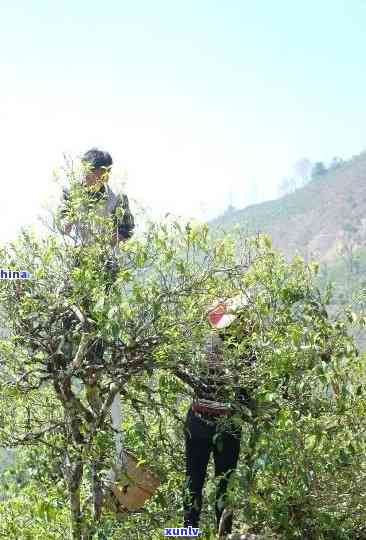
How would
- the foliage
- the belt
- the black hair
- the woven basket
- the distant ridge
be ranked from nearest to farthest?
the foliage < the black hair < the belt < the woven basket < the distant ridge

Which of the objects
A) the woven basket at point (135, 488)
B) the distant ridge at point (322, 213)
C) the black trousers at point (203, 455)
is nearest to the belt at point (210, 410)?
the black trousers at point (203, 455)

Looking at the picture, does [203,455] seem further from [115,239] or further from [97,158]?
[97,158]

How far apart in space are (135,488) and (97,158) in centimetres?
157

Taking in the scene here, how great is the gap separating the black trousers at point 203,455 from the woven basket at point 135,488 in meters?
0.18

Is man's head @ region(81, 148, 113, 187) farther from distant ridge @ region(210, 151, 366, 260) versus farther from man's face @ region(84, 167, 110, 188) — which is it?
distant ridge @ region(210, 151, 366, 260)

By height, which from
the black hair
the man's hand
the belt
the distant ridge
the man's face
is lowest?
the belt

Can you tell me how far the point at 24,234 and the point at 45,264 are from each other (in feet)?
0.50

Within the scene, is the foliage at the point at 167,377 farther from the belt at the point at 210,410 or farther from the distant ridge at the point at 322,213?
the distant ridge at the point at 322,213

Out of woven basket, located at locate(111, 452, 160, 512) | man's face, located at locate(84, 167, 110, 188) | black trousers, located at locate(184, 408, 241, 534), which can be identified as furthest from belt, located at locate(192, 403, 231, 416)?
man's face, located at locate(84, 167, 110, 188)

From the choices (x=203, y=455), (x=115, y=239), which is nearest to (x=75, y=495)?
(x=203, y=455)

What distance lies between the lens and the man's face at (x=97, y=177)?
2930 millimetres

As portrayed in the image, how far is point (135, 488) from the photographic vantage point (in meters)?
3.46

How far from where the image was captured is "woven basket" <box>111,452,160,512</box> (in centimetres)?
343

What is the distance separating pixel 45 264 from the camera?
9.39ft
